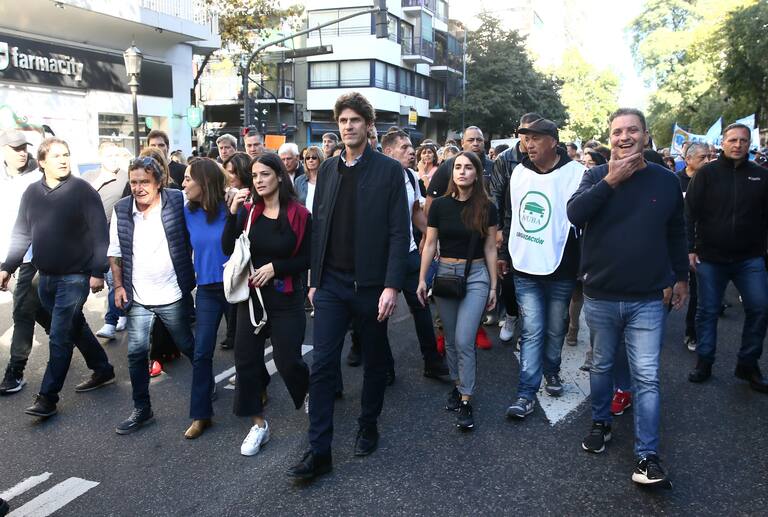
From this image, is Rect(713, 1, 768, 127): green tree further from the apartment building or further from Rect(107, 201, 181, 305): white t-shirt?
Rect(107, 201, 181, 305): white t-shirt

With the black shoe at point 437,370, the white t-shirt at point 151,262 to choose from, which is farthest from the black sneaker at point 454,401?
the white t-shirt at point 151,262

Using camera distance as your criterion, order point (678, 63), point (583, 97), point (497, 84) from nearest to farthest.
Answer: point (678, 63), point (497, 84), point (583, 97)

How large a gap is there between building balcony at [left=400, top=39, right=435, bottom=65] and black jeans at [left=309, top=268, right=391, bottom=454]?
43.1 meters

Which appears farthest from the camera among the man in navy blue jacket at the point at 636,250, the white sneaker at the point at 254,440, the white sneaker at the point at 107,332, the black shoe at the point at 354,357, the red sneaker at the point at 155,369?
the white sneaker at the point at 107,332

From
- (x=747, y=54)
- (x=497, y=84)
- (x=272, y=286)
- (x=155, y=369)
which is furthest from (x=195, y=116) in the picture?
(x=497, y=84)

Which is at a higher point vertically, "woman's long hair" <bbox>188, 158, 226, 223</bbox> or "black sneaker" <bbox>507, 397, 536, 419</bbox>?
"woman's long hair" <bbox>188, 158, 226, 223</bbox>

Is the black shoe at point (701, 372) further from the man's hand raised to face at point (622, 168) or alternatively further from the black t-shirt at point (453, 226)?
the man's hand raised to face at point (622, 168)

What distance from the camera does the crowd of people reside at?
369 cm

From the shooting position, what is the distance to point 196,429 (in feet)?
14.3

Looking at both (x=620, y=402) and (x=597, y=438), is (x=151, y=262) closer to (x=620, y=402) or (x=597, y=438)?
(x=597, y=438)

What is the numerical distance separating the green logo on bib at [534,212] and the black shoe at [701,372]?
6.49ft

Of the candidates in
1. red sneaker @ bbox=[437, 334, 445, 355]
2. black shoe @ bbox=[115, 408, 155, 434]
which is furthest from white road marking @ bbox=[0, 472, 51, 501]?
red sneaker @ bbox=[437, 334, 445, 355]

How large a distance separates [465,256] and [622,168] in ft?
4.58

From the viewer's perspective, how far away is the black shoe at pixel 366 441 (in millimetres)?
3988
